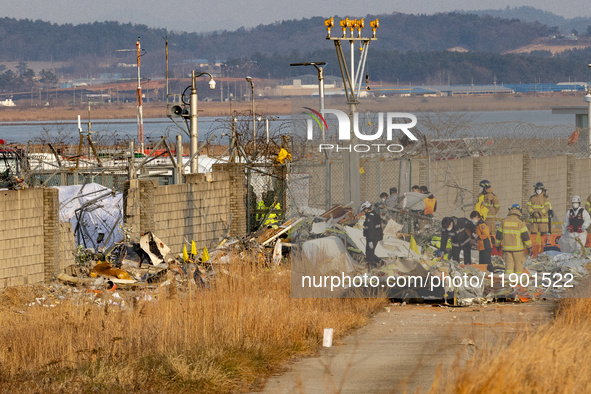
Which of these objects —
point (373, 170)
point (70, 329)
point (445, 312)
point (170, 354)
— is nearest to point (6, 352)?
point (70, 329)

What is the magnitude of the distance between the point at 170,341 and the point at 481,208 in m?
6.41

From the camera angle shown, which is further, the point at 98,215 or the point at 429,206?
the point at 98,215

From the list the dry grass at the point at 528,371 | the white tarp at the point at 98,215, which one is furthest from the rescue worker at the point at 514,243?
the white tarp at the point at 98,215

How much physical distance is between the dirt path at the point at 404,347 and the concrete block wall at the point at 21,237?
6.59 meters

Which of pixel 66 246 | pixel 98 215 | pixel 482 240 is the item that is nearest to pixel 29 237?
pixel 66 246

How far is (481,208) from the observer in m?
12.5

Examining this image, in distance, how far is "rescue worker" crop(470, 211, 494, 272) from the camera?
11875 mm

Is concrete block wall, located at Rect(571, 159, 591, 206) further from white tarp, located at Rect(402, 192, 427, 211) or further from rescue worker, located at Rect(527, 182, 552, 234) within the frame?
white tarp, located at Rect(402, 192, 427, 211)

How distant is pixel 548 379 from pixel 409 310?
18.1ft

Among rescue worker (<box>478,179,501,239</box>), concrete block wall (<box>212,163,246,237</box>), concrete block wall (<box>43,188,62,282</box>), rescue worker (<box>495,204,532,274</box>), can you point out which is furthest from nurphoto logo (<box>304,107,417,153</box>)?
concrete block wall (<box>212,163,246,237</box>)

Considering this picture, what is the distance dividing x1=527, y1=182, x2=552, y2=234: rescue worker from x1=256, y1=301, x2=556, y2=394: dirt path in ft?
4.96

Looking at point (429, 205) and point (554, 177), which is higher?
point (554, 177)

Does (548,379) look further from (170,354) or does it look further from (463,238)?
(463,238)

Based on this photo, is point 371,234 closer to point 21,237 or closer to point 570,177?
point 570,177
